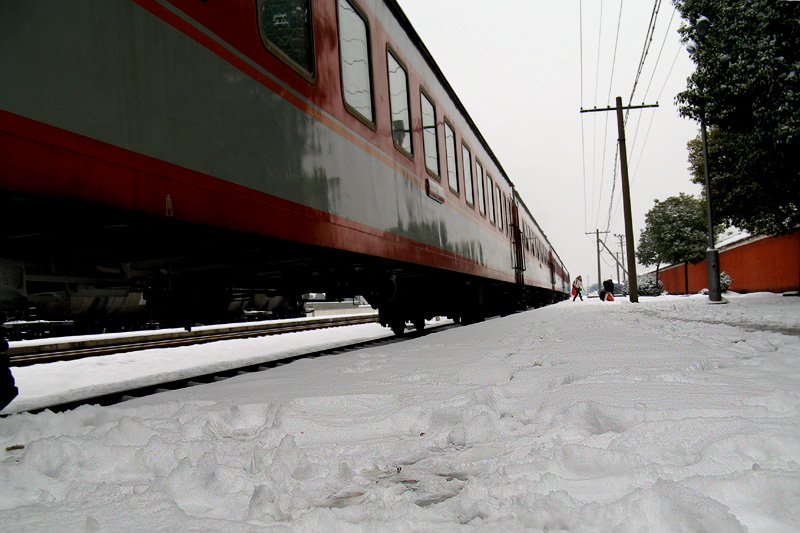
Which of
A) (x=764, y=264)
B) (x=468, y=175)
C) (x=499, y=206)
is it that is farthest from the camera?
(x=764, y=264)

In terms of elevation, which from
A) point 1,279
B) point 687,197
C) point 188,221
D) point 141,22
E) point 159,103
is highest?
point 687,197

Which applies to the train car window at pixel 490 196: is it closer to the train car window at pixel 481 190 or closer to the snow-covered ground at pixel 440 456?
the train car window at pixel 481 190

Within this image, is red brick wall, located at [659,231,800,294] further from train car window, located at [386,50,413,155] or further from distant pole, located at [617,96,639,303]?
train car window, located at [386,50,413,155]

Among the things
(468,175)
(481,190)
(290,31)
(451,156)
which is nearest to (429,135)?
(451,156)

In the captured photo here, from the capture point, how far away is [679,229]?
4162cm

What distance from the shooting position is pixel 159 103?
2586 millimetres

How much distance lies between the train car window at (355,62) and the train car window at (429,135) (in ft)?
5.48

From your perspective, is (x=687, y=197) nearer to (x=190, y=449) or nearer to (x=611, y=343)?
(x=611, y=343)

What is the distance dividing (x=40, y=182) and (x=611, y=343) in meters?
4.11

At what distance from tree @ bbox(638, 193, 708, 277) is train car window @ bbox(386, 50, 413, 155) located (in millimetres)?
38907

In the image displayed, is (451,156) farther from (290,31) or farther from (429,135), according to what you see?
(290,31)

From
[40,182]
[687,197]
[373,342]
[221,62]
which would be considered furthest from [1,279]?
[687,197]

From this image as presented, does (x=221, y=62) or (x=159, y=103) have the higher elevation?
(x=221, y=62)

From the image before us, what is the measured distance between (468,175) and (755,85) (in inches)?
282
